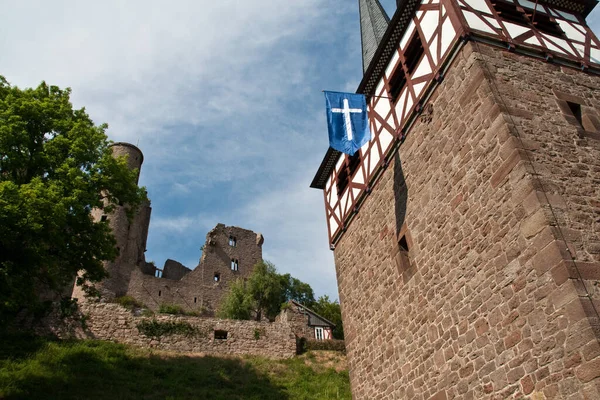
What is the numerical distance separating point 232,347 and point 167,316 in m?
3.08

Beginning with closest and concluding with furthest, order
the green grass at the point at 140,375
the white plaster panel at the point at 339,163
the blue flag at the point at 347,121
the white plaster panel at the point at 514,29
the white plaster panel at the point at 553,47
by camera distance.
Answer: the white plaster panel at the point at 514,29
the white plaster panel at the point at 553,47
the blue flag at the point at 347,121
the white plaster panel at the point at 339,163
the green grass at the point at 140,375

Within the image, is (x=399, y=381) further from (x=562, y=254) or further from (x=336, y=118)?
(x=336, y=118)

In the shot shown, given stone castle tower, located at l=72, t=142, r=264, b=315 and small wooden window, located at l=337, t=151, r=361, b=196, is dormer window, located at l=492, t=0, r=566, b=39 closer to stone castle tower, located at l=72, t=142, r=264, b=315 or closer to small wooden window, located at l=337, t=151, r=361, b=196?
small wooden window, located at l=337, t=151, r=361, b=196

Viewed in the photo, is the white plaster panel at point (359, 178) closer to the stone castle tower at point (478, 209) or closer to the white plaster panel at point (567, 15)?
the stone castle tower at point (478, 209)

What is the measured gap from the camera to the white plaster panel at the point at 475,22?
8.56 meters

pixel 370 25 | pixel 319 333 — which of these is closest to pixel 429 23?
pixel 370 25

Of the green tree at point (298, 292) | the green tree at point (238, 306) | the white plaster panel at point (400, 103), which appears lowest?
the white plaster panel at point (400, 103)

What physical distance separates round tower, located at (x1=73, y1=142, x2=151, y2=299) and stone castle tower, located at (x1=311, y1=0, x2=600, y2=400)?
87.2 feet

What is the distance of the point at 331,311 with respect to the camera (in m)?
37.7

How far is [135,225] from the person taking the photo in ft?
133

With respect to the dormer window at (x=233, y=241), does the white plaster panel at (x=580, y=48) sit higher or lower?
lower

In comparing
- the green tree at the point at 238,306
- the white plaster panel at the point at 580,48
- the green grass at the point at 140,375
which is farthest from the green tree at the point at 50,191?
the green tree at the point at 238,306

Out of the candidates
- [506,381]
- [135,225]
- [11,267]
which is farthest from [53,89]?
[135,225]

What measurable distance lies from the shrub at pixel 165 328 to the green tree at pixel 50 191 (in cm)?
680
